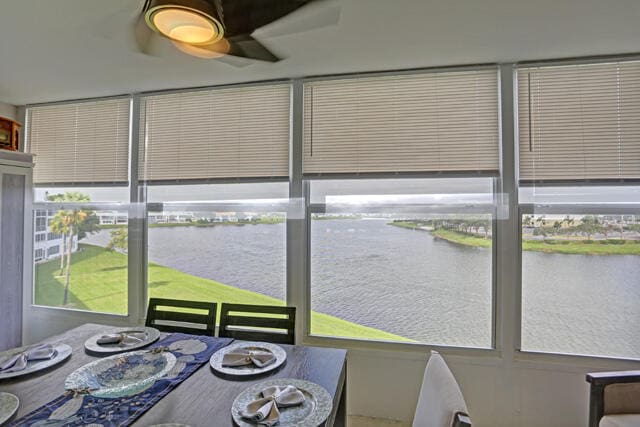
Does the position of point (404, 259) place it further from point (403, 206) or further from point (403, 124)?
point (403, 124)

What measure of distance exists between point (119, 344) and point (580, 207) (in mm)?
3120

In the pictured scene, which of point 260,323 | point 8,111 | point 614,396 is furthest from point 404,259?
point 8,111

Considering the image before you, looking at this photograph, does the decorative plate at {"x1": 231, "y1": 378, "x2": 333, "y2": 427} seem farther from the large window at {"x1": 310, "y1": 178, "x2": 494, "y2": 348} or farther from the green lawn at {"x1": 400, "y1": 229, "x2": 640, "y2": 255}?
the green lawn at {"x1": 400, "y1": 229, "x2": 640, "y2": 255}

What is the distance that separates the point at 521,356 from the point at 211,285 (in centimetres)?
252

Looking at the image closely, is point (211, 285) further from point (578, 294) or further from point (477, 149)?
point (578, 294)

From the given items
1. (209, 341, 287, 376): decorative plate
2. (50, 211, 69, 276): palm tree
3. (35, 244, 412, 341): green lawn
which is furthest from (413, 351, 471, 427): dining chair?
(50, 211, 69, 276): palm tree

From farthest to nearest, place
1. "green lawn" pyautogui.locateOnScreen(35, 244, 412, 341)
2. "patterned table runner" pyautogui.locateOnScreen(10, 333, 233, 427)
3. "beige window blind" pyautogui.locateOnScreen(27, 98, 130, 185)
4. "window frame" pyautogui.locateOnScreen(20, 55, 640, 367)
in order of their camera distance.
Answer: "beige window blind" pyautogui.locateOnScreen(27, 98, 130, 185), "green lawn" pyautogui.locateOnScreen(35, 244, 412, 341), "window frame" pyautogui.locateOnScreen(20, 55, 640, 367), "patterned table runner" pyautogui.locateOnScreen(10, 333, 233, 427)

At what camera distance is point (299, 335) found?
2586 mm

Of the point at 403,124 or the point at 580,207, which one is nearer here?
the point at 580,207

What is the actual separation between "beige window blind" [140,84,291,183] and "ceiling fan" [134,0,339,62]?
0.99 m

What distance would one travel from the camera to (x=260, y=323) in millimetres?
2031

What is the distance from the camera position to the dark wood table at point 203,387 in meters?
1.20

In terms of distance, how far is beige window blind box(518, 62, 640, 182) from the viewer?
2176 millimetres

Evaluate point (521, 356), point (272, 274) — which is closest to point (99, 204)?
point (272, 274)
